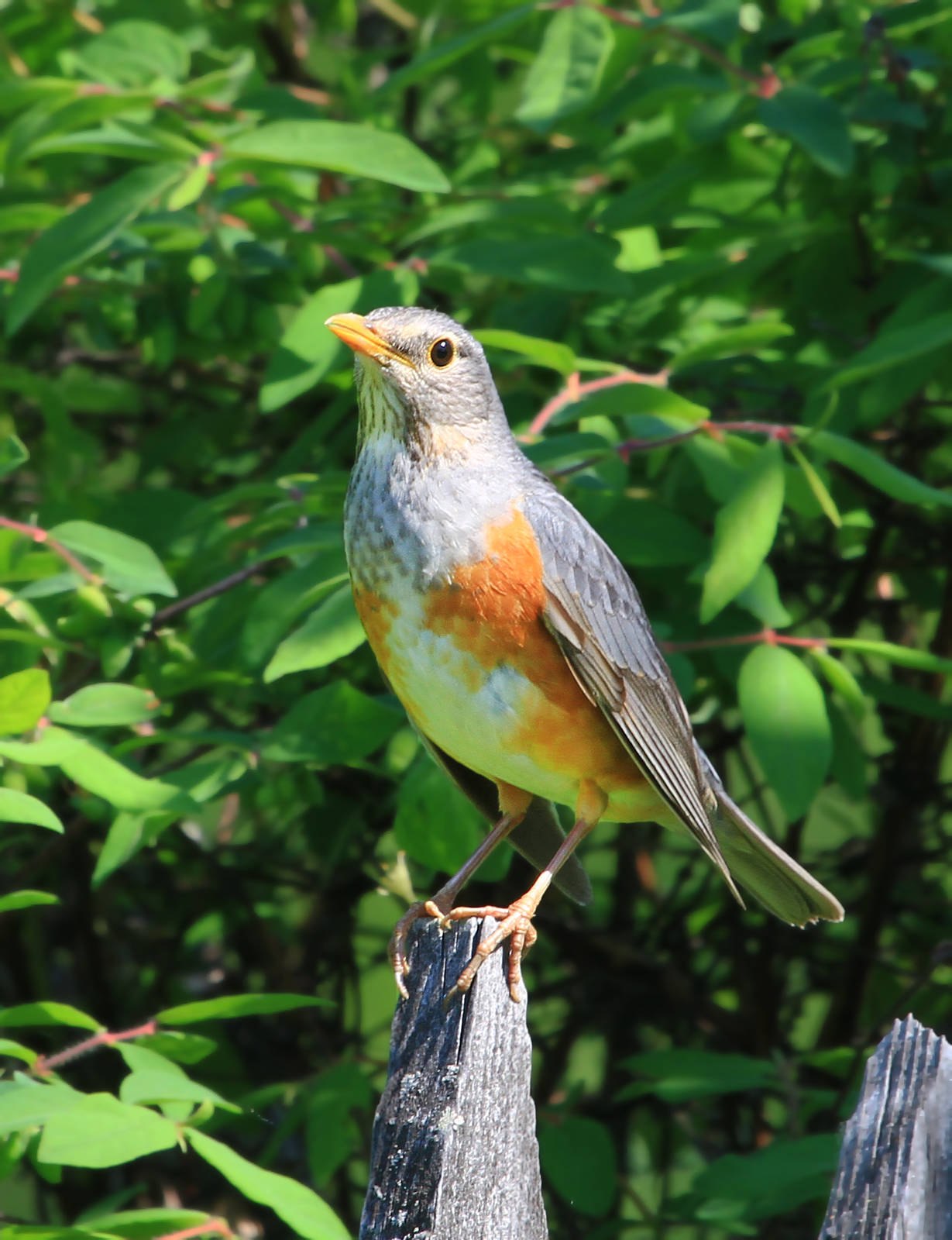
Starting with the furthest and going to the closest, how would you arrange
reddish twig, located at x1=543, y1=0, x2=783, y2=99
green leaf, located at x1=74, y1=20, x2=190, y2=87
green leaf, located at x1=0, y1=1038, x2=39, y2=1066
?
green leaf, located at x1=74, y1=20, x2=190, y2=87 → reddish twig, located at x1=543, y1=0, x2=783, y2=99 → green leaf, located at x1=0, y1=1038, x2=39, y2=1066

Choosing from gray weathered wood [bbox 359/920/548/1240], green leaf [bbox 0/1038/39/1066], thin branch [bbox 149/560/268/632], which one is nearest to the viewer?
gray weathered wood [bbox 359/920/548/1240]

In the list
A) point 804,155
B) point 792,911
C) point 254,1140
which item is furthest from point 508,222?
point 254,1140

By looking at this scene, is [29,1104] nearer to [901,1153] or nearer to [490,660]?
[490,660]

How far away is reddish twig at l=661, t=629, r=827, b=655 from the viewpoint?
3.67 metres

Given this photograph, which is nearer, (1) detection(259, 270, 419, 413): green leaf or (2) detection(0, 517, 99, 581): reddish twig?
(2) detection(0, 517, 99, 581): reddish twig

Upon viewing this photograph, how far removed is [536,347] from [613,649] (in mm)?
753

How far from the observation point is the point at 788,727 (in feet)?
11.4

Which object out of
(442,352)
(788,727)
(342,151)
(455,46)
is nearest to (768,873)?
(788,727)

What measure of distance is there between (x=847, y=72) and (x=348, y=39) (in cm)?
338

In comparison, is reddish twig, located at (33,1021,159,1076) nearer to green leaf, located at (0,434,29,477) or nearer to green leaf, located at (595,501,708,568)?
green leaf, located at (0,434,29,477)

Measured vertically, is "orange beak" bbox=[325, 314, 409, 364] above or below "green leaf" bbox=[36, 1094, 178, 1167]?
above

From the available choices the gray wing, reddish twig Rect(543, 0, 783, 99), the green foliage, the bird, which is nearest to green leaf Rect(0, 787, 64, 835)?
the green foliage

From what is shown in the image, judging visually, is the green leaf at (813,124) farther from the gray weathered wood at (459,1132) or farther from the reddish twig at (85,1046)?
the reddish twig at (85,1046)

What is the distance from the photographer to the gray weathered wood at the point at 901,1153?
1830 mm
